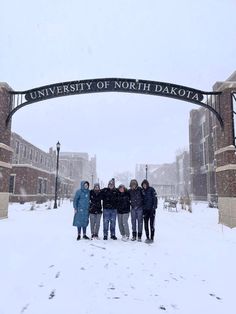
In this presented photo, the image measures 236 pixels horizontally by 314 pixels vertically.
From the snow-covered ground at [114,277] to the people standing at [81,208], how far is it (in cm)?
50

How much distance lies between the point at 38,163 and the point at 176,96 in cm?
4163

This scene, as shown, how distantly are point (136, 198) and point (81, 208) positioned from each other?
1.67 metres

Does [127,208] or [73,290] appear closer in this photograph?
[73,290]

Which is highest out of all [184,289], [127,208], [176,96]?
[176,96]

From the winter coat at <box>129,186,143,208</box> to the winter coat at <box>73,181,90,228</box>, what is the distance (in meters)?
1.36

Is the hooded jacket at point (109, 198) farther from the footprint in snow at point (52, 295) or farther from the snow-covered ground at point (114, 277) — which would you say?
the footprint in snow at point (52, 295)

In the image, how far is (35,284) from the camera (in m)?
4.82

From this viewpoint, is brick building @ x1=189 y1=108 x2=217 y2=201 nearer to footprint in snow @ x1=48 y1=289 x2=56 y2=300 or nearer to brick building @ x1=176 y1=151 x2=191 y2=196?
brick building @ x1=176 y1=151 x2=191 y2=196

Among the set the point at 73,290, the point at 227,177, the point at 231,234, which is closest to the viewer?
the point at 73,290

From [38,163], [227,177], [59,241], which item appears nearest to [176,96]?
[227,177]

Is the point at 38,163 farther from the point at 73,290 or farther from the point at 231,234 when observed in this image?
the point at 73,290

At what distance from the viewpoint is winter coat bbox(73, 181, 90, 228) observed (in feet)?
28.5

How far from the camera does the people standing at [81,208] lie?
8.70 metres

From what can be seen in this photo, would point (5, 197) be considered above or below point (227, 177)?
below
